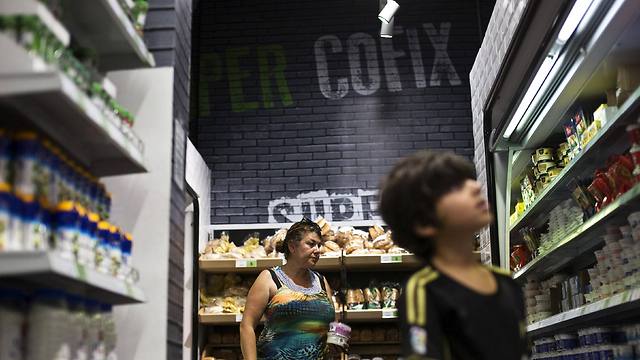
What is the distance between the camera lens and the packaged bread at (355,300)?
6570mm

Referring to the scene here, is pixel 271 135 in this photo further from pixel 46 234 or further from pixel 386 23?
pixel 46 234

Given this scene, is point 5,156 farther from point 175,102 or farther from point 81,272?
point 175,102

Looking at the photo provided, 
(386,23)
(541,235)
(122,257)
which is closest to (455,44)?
(386,23)

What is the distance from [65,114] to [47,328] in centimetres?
62

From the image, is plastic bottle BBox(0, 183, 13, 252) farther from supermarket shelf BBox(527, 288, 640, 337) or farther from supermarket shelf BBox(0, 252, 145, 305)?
supermarket shelf BBox(527, 288, 640, 337)

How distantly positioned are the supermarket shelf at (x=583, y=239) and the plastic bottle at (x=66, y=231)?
210cm

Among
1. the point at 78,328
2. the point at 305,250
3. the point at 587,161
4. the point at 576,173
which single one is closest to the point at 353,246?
the point at 305,250

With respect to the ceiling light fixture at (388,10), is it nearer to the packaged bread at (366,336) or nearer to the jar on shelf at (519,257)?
the jar on shelf at (519,257)

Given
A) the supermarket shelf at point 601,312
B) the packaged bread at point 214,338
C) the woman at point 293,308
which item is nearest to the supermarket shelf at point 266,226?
the packaged bread at point 214,338

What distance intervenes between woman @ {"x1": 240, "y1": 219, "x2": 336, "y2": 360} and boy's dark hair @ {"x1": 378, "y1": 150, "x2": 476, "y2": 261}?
2405 mm

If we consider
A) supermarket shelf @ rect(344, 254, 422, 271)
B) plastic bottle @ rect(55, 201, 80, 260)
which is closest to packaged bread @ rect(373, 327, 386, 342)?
supermarket shelf @ rect(344, 254, 422, 271)

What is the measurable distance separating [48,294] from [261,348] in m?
2.27

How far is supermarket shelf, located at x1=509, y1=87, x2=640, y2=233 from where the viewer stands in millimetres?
3228

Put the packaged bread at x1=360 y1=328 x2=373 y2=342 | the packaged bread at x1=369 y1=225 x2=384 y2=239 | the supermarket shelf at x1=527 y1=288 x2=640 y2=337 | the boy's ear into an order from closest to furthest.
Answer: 1. the boy's ear
2. the supermarket shelf at x1=527 y1=288 x2=640 y2=337
3. the packaged bread at x1=360 y1=328 x2=373 y2=342
4. the packaged bread at x1=369 y1=225 x2=384 y2=239
